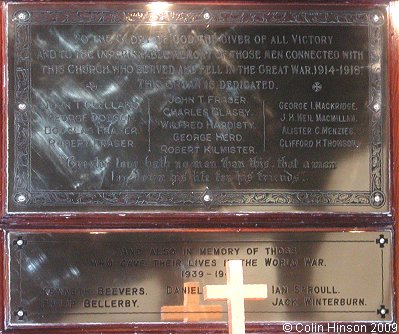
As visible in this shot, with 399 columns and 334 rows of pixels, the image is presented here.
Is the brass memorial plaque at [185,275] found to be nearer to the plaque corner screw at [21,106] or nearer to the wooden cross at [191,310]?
the wooden cross at [191,310]

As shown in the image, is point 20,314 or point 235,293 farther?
point 20,314

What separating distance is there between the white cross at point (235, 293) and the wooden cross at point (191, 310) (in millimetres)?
322

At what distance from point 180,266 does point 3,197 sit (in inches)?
27.4

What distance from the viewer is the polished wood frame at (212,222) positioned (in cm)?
306

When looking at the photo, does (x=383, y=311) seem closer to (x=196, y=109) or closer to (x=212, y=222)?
(x=212, y=222)

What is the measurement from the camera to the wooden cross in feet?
10.1

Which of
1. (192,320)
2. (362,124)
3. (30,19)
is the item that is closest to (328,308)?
(192,320)

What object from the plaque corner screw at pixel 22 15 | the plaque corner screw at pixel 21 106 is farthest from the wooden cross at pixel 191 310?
the plaque corner screw at pixel 22 15

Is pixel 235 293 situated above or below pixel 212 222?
below

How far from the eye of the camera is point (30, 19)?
3.12 metres

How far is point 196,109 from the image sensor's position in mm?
3139

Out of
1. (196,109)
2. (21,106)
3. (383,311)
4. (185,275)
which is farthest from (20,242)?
(383,311)

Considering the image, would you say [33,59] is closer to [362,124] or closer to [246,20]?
[246,20]

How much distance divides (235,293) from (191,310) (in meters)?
0.37
